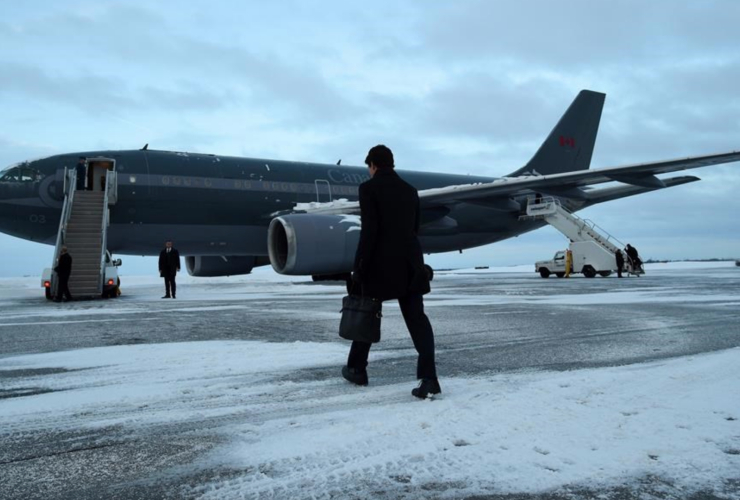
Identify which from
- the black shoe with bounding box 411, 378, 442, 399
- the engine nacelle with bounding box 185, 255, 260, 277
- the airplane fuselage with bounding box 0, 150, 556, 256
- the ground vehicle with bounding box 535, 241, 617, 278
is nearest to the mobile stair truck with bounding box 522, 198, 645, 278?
the ground vehicle with bounding box 535, 241, 617, 278

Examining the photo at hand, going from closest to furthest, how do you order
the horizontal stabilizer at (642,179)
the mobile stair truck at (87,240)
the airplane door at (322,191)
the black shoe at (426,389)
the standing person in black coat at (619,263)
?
the black shoe at (426,389)
the horizontal stabilizer at (642,179)
the mobile stair truck at (87,240)
the airplane door at (322,191)
the standing person in black coat at (619,263)

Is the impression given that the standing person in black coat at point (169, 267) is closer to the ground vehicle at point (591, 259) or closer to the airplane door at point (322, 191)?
the airplane door at point (322, 191)

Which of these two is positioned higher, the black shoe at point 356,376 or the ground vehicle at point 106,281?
the ground vehicle at point 106,281

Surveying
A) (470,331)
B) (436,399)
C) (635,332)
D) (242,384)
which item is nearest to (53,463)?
(242,384)

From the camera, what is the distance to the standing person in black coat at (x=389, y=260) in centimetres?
329

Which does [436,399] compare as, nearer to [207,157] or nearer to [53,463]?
[53,463]

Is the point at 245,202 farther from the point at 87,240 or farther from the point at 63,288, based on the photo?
Result: the point at 63,288

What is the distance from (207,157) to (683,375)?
Result: 13152mm

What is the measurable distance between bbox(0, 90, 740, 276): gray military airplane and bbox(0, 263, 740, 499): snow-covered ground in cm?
675

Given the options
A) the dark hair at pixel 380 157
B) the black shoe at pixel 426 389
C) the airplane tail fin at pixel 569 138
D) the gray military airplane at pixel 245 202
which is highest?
the airplane tail fin at pixel 569 138

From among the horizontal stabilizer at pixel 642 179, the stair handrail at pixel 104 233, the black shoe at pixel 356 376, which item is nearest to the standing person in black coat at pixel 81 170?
the stair handrail at pixel 104 233

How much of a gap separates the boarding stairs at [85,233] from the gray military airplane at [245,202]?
0.31 meters

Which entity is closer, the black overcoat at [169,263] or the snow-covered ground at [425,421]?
the snow-covered ground at [425,421]

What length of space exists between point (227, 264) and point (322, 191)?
11.9 ft
